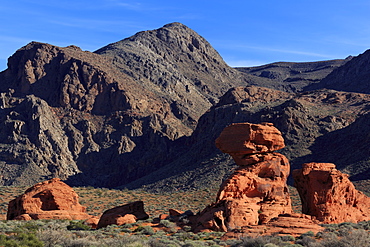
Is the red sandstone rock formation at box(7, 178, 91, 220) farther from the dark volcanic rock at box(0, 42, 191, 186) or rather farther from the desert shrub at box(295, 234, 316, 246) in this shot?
the dark volcanic rock at box(0, 42, 191, 186)

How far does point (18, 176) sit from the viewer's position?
114562mm

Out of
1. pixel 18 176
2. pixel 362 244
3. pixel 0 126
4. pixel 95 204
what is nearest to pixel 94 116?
pixel 0 126

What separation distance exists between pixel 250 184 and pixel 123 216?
373 inches

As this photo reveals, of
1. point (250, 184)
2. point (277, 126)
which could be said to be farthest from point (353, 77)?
point (250, 184)

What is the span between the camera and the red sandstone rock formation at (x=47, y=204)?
44250 mm

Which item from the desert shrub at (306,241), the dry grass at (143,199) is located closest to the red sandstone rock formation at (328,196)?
the desert shrub at (306,241)

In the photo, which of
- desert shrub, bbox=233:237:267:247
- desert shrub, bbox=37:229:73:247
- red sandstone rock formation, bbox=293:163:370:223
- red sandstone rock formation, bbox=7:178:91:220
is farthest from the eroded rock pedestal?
red sandstone rock formation, bbox=7:178:91:220

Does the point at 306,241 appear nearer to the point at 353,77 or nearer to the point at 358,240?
the point at 358,240

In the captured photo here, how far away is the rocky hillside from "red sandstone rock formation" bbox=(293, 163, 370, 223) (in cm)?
4135

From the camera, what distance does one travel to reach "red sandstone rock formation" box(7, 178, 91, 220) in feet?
145

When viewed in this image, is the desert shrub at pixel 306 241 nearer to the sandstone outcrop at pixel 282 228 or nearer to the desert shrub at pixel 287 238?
the desert shrub at pixel 287 238

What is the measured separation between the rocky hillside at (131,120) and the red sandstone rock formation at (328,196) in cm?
4135

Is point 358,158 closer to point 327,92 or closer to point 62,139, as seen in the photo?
point 327,92

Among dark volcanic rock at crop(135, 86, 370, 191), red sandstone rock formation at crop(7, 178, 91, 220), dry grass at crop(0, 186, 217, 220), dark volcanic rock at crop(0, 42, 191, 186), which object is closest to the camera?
red sandstone rock formation at crop(7, 178, 91, 220)
